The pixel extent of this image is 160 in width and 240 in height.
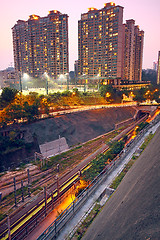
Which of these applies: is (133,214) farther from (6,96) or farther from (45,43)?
(45,43)

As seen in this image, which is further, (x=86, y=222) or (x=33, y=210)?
(x=33, y=210)

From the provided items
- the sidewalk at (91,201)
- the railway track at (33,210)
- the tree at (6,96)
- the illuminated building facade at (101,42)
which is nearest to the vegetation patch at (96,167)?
the sidewalk at (91,201)

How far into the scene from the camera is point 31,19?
4614 inches

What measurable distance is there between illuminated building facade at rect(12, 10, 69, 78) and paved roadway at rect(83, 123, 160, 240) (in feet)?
356

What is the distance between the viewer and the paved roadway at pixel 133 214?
797 centimetres

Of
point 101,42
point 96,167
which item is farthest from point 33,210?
point 101,42

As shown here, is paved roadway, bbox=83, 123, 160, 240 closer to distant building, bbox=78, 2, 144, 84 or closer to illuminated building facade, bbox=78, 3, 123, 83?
distant building, bbox=78, 2, 144, 84

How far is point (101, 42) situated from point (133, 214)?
363 ft

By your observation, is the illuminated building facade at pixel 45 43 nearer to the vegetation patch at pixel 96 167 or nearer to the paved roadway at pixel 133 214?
the vegetation patch at pixel 96 167

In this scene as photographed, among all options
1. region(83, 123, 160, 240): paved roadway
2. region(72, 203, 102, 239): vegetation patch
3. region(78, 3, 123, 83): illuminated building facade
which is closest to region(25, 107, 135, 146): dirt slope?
region(72, 203, 102, 239): vegetation patch

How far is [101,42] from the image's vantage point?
107m

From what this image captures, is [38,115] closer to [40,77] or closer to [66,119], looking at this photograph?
[66,119]

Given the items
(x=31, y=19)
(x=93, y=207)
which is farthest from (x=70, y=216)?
(x=31, y=19)

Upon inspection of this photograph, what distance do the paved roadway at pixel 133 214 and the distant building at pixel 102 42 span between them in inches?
3678
